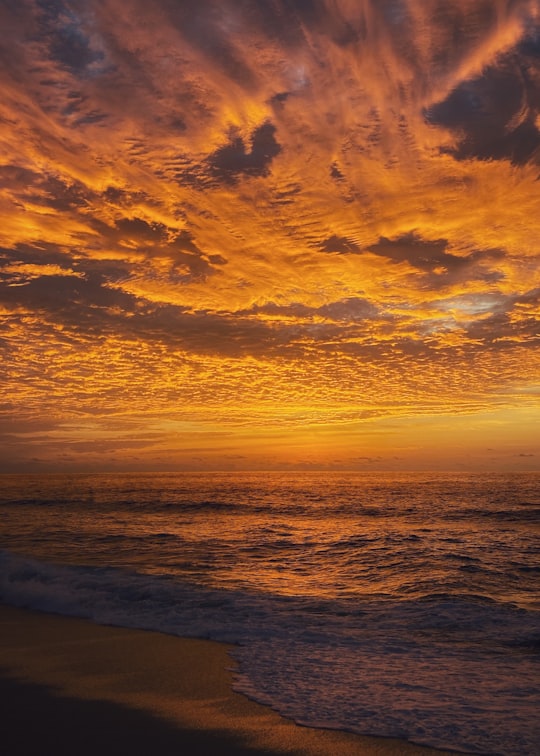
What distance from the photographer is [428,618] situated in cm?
1458

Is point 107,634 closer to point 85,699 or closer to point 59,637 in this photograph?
point 59,637

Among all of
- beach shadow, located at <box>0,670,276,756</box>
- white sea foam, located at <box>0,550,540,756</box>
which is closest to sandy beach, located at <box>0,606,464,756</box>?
beach shadow, located at <box>0,670,276,756</box>

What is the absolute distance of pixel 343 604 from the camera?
16062 millimetres

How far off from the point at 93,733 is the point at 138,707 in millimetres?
1081

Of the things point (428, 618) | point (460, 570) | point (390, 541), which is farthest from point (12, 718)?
point (390, 541)

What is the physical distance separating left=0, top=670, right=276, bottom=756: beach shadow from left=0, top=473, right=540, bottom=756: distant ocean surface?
1644mm

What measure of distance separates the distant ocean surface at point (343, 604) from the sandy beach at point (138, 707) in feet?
1.91

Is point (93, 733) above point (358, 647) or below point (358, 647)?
above

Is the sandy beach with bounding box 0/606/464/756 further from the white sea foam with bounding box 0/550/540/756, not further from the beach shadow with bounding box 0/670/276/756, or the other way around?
the white sea foam with bounding box 0/550/540/756

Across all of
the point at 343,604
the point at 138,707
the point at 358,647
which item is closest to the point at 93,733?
the point at 138,707

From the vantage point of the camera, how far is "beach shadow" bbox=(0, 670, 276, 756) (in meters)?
6.72

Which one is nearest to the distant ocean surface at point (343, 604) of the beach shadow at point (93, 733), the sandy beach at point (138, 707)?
the sandy beach at point (138, 707)

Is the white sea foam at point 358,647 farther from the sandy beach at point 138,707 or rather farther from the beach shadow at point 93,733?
the beach shadow at point 93,733

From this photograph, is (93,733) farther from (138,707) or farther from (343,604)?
(343,604)
